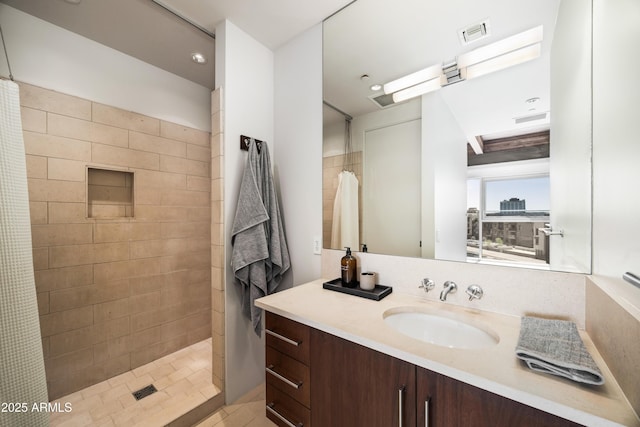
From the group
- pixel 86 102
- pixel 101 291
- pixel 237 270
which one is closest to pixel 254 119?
pixel 237 270

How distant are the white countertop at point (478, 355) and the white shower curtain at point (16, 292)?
84cm

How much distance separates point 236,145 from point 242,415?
1749mm

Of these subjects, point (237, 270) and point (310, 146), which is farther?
point (310, 146)

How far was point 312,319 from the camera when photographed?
1.00 metres

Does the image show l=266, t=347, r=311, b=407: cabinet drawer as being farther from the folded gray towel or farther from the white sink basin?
the folded gray towel

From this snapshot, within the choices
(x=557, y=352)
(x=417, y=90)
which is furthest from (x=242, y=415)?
(x=417, y=90)

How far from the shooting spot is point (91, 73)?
1885 millimetres

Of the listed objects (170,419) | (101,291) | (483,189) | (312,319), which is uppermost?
(483,189)

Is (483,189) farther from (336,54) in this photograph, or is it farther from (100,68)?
(100,68)

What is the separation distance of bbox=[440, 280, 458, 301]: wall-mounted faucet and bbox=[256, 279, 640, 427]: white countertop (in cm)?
5

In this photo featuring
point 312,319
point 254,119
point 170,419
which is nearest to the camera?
point 312,319

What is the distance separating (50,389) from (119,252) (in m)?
0.94

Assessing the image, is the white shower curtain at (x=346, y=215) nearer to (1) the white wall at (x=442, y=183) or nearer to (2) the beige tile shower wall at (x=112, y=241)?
(1) the white wall at (x=442, y=183)

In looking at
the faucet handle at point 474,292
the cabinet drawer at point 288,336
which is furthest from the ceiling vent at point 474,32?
the cabinet drawer at point 288,336
